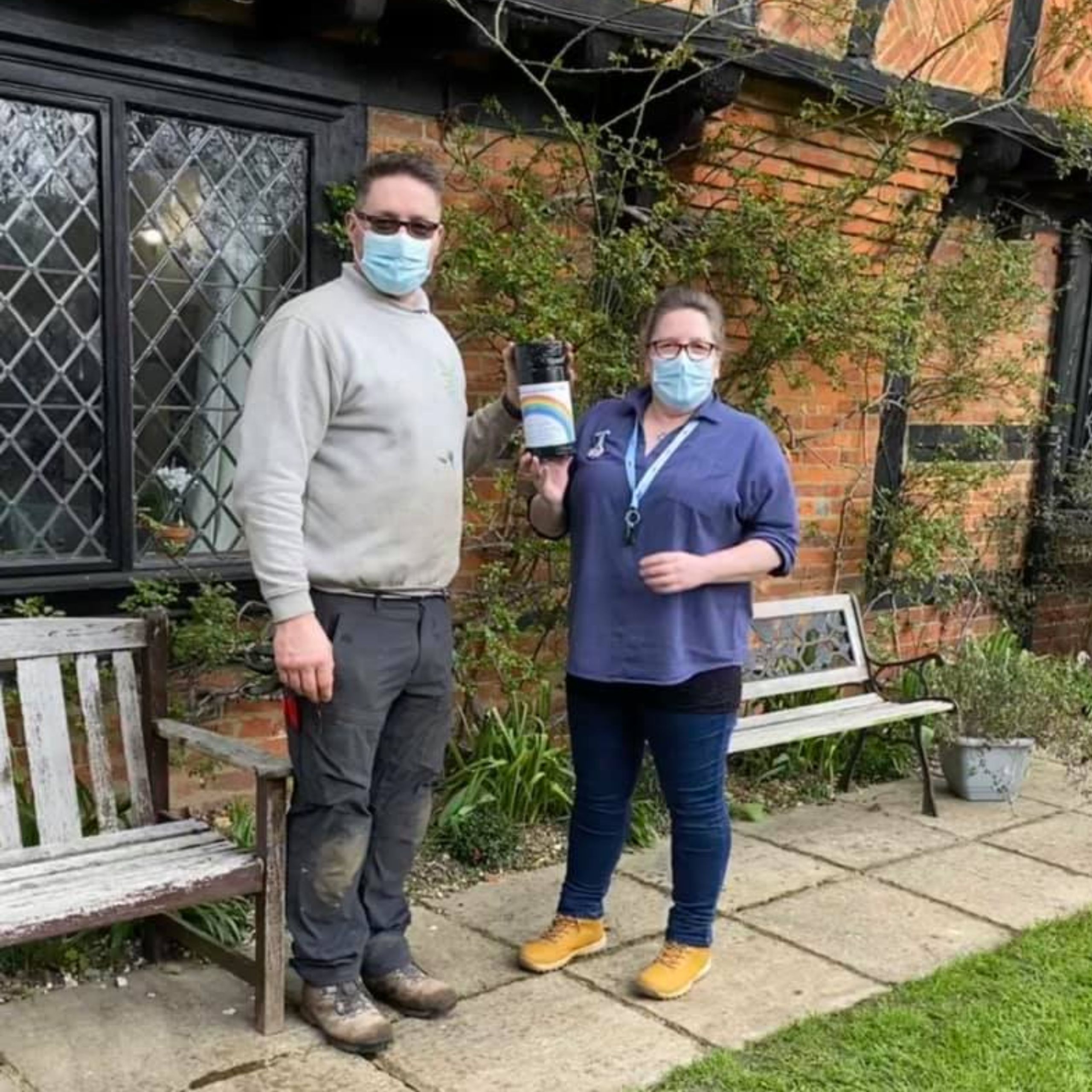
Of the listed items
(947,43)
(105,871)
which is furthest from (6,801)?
(947,43)

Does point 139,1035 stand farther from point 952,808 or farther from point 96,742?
point 952,808

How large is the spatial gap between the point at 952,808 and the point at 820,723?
76 centimetres

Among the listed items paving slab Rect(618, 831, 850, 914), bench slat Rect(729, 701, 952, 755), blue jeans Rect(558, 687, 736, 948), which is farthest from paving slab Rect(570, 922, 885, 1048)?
bench slat Rect(729, 701, 952, 755)

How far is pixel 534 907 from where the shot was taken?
3.83 metres

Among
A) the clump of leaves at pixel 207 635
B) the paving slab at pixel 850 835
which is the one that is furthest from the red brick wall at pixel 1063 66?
the clump of leaves at pixel 207 635

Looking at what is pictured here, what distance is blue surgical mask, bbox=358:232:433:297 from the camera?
2.78 meters

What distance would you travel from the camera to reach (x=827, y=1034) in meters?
3.07

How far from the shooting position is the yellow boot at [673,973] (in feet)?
10.5

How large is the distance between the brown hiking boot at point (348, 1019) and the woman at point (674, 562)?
712mm

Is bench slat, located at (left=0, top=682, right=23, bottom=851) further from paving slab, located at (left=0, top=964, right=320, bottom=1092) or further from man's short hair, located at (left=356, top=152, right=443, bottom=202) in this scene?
man's short hair, located at (left=356, top=152, right=443, bottom=202)

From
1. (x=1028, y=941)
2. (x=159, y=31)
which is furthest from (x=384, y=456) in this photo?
(x=1028, y=941)

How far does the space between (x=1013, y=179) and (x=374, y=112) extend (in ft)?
11.9

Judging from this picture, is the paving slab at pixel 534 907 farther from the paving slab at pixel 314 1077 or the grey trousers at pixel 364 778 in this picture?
the paving slab at pixel 314 1077

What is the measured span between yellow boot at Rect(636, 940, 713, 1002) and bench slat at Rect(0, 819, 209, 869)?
1202 millimetres
